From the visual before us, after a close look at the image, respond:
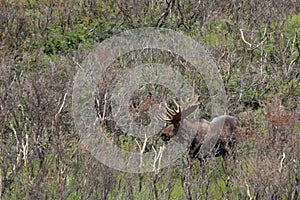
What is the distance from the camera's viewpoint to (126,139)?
10.0m

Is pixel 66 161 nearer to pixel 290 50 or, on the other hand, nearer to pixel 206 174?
pixel 206 174

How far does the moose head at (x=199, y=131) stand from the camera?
29.9ft

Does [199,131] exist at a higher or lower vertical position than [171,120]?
lower

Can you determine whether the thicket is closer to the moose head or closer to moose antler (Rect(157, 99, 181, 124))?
the moose head

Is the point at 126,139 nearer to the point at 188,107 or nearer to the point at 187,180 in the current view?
the point at 188,107

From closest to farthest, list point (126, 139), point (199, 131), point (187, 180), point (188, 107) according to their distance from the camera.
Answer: point (187, 180)
point (199, 131)
point (188, 107)
point (126, 139)

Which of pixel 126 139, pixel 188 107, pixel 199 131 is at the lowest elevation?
pixel 126 139

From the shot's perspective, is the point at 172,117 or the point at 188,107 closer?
the point at 172,117

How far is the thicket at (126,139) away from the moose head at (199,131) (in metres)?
0.24

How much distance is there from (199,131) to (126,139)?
118 cm

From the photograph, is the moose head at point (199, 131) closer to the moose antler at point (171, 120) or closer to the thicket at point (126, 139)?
the moose antler at point (171, 120)

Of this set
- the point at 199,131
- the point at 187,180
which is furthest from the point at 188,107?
the point at 187,180

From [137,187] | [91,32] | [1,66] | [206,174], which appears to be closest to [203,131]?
[206,174]

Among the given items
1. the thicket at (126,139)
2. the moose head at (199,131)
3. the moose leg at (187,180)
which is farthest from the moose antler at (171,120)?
the moose leg at (187,180)
